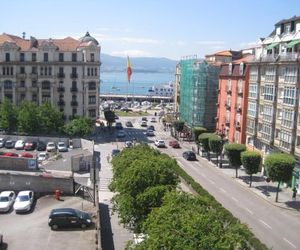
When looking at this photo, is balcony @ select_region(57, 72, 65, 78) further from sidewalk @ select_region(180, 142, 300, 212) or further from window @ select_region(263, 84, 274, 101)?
window @ select_region(263, 84, 274, 101)

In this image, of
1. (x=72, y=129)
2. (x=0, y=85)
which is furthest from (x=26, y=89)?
(x=72, y=129)

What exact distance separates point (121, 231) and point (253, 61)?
125 ft

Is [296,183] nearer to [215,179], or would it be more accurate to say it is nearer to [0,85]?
[215,179]

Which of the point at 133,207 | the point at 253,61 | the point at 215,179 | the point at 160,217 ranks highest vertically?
the point at 253,61

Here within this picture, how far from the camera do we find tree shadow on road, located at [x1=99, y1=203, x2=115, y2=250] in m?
36.4

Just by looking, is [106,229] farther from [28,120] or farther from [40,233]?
[28,120]

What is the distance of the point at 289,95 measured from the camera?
185 feet

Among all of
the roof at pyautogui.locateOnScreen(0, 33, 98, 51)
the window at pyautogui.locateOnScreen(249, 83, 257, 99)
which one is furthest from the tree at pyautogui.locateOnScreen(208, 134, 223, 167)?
the roof at pyautogui.locateOnScreen(0, 33, 98, 51)

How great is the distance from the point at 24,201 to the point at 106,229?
29.8 feet

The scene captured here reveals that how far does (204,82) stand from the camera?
9494cm

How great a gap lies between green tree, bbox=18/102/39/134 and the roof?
20.2 metres

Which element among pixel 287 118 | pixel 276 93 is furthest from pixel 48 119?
pixel 287 118

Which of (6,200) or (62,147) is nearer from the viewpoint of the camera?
(6,200)

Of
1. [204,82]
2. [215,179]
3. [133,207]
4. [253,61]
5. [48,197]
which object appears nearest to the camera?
[133,207]
